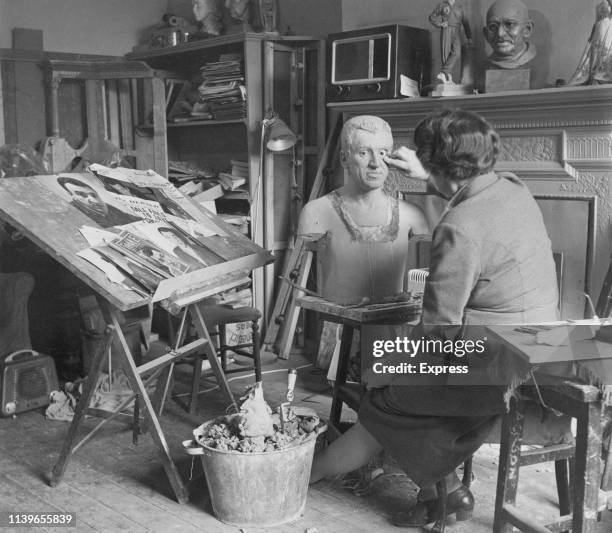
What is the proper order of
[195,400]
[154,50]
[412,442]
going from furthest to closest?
[154,50] < [195,400] < [412,442]

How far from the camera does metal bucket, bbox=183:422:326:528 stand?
2.51m

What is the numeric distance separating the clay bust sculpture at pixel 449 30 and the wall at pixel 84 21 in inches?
112

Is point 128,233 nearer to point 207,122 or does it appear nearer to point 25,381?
point 25,381

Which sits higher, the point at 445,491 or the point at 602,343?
the point at 602,343

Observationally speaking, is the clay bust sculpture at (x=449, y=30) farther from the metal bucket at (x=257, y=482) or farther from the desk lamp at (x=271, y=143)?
the metal bucket at (x=257, y=482)

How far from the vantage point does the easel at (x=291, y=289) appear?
14.0 ft

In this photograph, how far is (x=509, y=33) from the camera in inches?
137

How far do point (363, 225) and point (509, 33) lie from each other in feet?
4.02

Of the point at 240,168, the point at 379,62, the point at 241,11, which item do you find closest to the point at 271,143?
the point at 240,168

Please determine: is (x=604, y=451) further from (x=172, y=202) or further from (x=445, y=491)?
(x=172, y=202)

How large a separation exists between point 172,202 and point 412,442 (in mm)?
1587

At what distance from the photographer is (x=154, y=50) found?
534 cm

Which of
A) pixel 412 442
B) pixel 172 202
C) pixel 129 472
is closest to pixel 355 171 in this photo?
pixel 172 202

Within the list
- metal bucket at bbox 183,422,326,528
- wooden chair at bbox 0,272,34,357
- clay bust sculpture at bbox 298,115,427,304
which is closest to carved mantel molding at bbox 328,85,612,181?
clay bust sculpture at bbox 298,115,427,304
